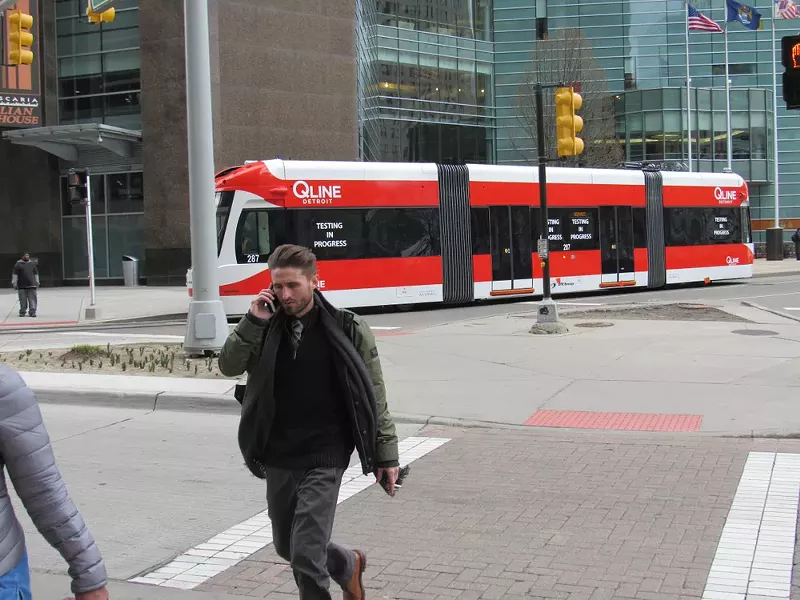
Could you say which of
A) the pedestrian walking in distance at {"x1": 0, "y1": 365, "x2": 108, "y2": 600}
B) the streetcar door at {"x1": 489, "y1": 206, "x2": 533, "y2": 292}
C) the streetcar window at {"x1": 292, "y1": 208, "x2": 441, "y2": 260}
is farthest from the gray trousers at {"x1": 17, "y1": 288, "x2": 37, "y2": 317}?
the pedestrian walking in distance at {"x1": 0, "y1": 365, "x2": 108, "y2": 600}

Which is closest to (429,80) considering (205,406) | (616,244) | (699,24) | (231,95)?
(699,24)

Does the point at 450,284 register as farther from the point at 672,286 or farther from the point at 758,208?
the point at 758,208

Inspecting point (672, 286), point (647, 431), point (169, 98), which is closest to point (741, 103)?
point (672, 286)

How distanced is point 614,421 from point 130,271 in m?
28.6

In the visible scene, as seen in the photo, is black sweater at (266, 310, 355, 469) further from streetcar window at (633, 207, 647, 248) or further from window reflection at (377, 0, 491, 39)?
window reflection at (377, 0, 491, 39)

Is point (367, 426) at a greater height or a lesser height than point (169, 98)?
lesser

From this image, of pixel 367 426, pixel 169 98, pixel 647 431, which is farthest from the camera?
pixel 169 98

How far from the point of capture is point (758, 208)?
62688mm

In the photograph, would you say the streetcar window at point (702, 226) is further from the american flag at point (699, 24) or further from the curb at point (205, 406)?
the curb at point (205, 406)

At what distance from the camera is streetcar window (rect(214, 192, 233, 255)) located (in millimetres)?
A: 20297

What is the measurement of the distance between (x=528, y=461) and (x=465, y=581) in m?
3.03

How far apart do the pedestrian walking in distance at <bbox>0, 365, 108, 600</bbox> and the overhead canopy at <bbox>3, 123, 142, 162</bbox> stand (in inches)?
1253

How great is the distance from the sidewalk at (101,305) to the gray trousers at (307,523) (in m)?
19.7

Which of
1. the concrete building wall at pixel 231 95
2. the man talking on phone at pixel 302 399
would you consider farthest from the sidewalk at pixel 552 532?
the concrete building wall at pixel 231 95
